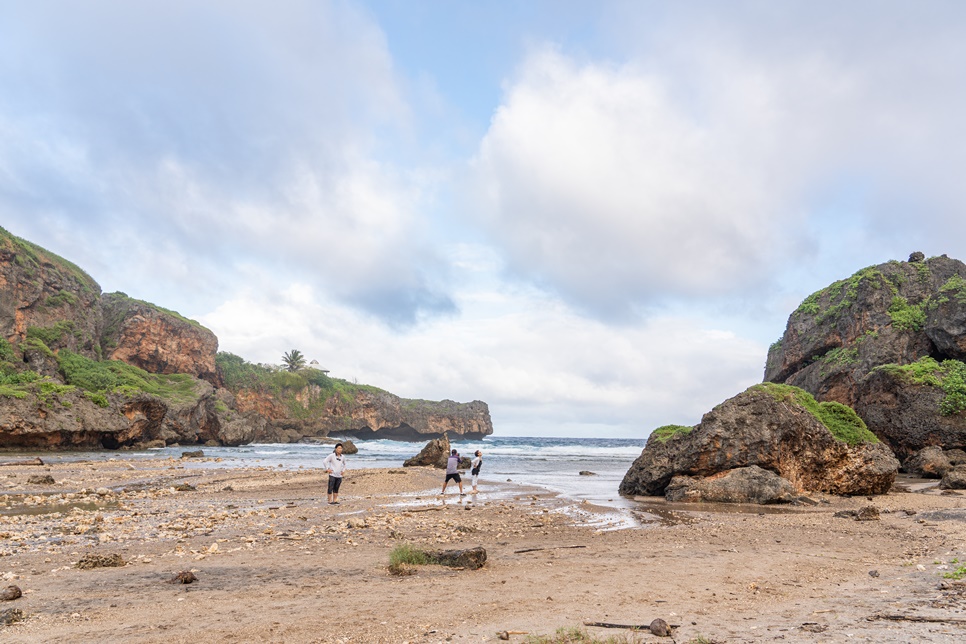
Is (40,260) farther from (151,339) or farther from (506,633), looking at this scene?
(506,633)

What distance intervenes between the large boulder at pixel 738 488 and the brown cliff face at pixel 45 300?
251 feet

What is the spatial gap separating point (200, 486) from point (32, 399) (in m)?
36.9

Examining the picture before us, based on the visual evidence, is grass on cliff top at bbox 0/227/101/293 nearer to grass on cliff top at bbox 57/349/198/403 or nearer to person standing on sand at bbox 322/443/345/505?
grass on cliff top at bbox 57/349/198/403

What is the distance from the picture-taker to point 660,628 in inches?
206

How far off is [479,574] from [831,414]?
2031cm

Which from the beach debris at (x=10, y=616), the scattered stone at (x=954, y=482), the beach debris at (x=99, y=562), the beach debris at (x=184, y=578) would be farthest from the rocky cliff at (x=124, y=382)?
the scattered stone at (x=954, y=482)

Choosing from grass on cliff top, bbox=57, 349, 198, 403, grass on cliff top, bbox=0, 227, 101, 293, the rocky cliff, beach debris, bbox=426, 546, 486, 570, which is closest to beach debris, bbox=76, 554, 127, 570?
beach debris, bbox=426, 546, 486, 570

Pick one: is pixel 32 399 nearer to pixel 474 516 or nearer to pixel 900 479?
pixel 474 516

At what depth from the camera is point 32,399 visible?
48469mm

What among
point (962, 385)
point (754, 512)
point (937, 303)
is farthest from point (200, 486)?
point (937, 303)

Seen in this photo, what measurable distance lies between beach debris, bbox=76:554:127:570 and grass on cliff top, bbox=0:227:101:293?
79.7 meters

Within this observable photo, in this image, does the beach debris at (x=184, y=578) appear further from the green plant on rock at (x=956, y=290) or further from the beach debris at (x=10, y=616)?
the green plant on rock at (x=956, y=290)

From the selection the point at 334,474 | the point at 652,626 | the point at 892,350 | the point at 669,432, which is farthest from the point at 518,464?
the point at 652,626

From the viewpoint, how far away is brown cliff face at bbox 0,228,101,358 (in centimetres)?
6631
